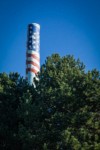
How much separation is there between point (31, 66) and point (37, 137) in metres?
34.6

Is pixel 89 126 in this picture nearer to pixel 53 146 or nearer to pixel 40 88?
pixel 53 146

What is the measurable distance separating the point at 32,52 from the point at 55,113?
3539cm

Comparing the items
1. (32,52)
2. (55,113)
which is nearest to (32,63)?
(32,52)

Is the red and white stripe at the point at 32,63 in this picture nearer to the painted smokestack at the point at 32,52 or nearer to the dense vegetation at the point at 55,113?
the painted smokestack at the point at 32,52

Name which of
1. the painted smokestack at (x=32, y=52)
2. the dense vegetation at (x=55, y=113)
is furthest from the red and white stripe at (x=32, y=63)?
the dense vegetation at (x=55, y=113)

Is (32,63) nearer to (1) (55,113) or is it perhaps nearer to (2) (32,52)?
(2) (32,52)

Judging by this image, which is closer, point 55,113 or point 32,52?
point 55,113

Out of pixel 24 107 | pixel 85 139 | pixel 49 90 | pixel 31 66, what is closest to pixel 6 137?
pixel 24 107

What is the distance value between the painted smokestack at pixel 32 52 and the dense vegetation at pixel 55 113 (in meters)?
26.0

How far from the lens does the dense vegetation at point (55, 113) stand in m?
29.1

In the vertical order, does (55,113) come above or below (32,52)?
below

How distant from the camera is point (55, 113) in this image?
99.7ft

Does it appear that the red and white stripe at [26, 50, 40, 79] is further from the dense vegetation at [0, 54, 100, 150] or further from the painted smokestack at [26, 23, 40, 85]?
the dense vegetation at [0, 54, 100, 150]

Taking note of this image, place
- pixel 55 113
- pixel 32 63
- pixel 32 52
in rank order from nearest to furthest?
pixel 55 113
pixel 32 63
pixel 32 52
